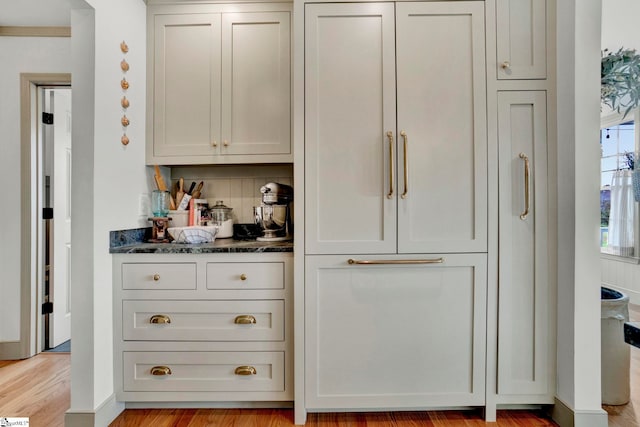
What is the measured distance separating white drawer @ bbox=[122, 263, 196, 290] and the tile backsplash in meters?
0.66

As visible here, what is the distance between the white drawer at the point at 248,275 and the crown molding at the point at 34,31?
2173mm

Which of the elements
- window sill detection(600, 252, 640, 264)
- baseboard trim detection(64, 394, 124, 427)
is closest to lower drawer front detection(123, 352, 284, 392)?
baseboard trim detection(64, 394, 124, 427)

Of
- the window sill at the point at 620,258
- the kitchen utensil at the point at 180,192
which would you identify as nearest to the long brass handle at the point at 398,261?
the kitchen utensil at the point at 180,192

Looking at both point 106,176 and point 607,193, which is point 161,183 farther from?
point 607,193

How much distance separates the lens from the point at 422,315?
5.83 feet

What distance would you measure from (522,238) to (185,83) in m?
2.08

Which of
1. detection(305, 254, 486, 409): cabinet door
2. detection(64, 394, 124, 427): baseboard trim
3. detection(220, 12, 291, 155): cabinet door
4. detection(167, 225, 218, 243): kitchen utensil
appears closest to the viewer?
detection(64, 394, 124, 427): baseboard trim

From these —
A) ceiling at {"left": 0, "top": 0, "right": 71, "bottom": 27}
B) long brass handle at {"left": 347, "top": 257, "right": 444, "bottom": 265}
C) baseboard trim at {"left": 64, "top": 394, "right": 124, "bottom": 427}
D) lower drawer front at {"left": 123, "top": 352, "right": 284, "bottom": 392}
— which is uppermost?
ceiling at {"left": 0, "top": 0, "right": 71, "bottom": 27}

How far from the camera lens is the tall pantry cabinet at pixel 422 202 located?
69.2 inches

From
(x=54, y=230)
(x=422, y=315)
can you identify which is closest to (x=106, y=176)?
(x=54, y=230)

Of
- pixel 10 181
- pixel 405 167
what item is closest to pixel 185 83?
pixel 405 167

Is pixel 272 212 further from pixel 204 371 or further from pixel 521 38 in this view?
pixel 521 38

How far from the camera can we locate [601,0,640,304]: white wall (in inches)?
97.7

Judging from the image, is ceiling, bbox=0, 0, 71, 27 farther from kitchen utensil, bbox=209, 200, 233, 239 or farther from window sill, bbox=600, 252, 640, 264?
window sill, bbox=600, 252, 640, 264
